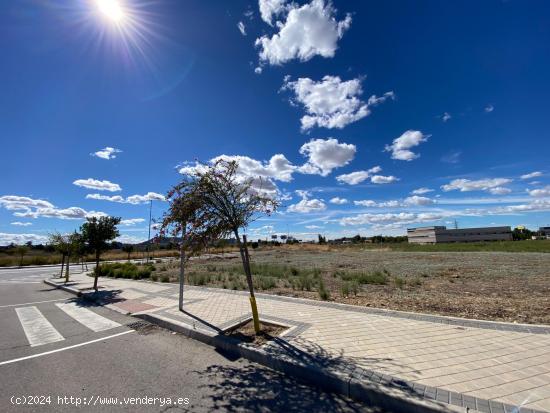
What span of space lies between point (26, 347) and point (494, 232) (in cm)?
16455

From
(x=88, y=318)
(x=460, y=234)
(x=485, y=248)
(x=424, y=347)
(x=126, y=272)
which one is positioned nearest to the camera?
(x=424, y=347)

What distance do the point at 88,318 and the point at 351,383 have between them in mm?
8525

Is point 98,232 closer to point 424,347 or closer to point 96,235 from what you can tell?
point 96,235

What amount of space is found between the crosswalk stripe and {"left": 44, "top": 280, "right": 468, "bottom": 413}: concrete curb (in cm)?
408

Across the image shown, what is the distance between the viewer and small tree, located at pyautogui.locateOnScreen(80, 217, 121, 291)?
14977mm

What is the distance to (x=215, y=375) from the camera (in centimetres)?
495

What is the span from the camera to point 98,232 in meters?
15.1

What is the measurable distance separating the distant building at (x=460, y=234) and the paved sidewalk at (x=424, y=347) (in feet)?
443

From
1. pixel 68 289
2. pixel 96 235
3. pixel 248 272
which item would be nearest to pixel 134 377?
pixel 248 272

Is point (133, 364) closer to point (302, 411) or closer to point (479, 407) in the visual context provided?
point (302, 411)

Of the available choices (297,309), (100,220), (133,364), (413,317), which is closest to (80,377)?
(133,364)

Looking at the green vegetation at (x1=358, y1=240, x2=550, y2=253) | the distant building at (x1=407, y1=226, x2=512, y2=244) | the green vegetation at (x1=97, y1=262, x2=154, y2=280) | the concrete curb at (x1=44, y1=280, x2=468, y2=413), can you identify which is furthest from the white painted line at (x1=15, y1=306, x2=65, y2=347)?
the distant building at (x1=407, y1=226, x2=512, y2=244)

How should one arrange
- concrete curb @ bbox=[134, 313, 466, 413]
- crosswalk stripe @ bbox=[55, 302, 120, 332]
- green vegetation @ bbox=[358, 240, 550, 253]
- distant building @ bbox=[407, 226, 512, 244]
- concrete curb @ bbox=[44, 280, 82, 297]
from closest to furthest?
concrete curb @ bbox=[134, 313, 466, 413] → crosswalk stripe @ bbox=[55, 302, 120, 332] → concrete curb @ bbox=[44, 280, 82, 297] → green vegetation @ bbox=[358, 240, 550, 253] → distant building @ bbox=[407, 226, 512, 244]

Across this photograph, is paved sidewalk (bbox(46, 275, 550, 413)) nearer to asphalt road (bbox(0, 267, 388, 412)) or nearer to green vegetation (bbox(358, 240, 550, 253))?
asphalt road (bbox(0, 267, 388, 412))
